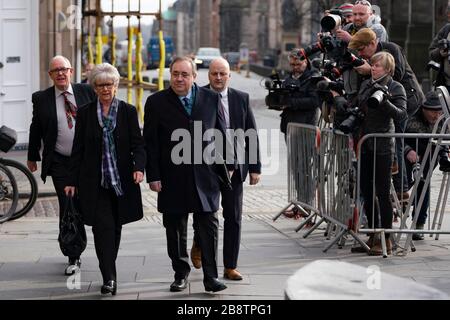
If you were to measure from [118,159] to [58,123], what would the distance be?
3.36ft

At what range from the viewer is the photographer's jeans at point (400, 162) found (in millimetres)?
10417

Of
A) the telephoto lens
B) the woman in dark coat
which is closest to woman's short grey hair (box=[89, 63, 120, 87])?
the woman in dark coat

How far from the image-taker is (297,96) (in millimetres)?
12195

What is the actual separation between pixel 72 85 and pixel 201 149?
5.04ft

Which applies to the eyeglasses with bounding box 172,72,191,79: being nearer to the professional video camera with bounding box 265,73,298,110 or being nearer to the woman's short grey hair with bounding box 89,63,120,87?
the woman's short grey hair with bounding box 89,63,120,87

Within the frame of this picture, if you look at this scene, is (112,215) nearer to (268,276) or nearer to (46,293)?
(46,293)

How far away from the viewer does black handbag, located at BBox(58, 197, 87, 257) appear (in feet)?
29.7

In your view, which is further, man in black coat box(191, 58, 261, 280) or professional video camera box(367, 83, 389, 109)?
professional video camera box(367, 83, 389, 109)

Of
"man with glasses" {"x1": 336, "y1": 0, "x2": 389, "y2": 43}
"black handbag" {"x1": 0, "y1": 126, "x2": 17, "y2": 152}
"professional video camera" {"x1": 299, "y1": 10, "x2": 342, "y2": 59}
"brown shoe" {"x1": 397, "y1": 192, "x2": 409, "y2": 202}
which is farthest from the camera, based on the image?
"black handbag" {"x1": 0, "y1": 126, "x2": 17, "y2": 152}

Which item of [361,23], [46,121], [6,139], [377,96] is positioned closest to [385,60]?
[377,96]

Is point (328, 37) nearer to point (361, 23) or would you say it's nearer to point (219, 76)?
point (361, 23)

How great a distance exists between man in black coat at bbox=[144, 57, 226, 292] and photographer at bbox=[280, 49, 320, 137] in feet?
12.1

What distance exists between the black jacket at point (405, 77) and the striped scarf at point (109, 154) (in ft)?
10.9

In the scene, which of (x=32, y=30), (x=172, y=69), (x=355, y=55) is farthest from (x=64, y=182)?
(x=32, y=30)
